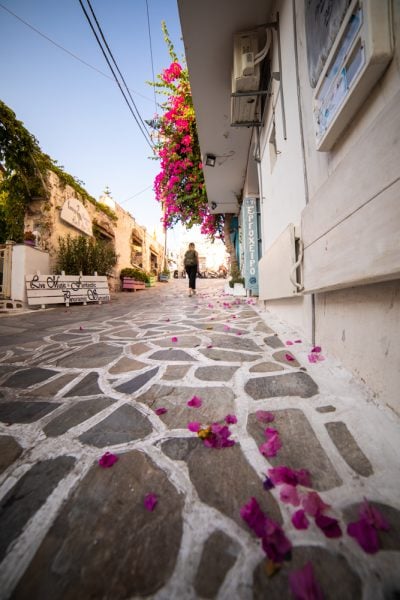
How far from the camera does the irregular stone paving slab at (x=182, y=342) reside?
9.04 ft

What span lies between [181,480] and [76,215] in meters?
9.83

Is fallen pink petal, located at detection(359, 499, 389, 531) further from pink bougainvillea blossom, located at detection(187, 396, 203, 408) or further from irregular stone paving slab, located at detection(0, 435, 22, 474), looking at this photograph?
irregular stone paving slab, located at detection(0, 435, 22, 474)

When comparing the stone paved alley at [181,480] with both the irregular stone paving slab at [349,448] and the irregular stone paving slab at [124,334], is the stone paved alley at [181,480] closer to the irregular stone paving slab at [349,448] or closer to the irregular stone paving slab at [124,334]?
the irregular stone paving slab at [349,448]

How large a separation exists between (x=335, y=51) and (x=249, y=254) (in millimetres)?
5392

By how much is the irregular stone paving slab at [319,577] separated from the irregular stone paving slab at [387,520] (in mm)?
103

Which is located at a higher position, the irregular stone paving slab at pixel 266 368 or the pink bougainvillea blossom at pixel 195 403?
the irregular stone paving slab at pixel 266 368

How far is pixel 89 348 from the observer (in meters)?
2.79

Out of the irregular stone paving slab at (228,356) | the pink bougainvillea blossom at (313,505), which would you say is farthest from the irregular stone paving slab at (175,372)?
the pink bougainvillea blossom at (313,505)

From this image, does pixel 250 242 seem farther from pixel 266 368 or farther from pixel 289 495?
pixel 289 495

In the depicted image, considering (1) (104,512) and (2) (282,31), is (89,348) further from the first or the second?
(2) (282,31)

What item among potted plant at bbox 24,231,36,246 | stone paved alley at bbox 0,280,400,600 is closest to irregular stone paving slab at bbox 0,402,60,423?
stone paved alley at bbox 0,280,400,600

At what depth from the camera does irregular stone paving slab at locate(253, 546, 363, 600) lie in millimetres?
608

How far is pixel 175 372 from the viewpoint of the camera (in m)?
2.01

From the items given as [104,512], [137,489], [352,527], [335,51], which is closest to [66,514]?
[104,512]
